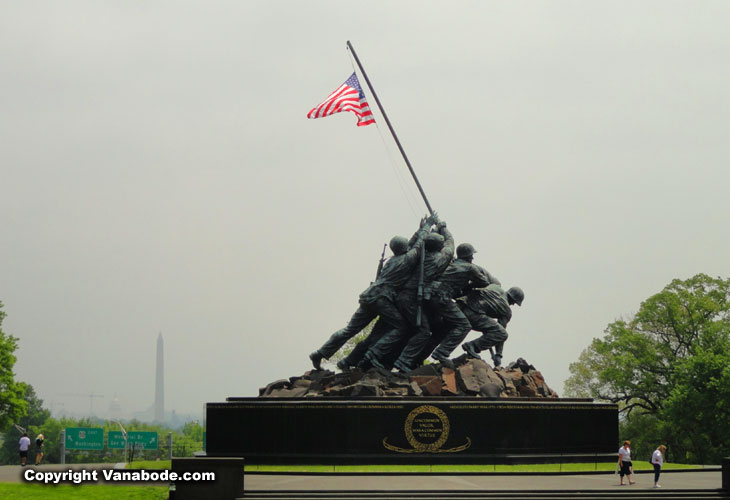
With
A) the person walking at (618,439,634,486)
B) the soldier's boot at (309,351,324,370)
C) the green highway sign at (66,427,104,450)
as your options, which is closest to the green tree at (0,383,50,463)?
the green highway sign at (66,427,104,450)

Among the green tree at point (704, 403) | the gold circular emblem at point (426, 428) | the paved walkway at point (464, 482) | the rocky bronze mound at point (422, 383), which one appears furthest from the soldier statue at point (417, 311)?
the green tree at point (704, 403)

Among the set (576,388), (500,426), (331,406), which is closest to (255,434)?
(331,406)

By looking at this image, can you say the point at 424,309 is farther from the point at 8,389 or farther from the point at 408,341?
the point at 8,389

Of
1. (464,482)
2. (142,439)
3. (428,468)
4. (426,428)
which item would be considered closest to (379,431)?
(426,428)

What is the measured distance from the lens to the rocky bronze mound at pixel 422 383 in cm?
2889

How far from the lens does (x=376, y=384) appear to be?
29.1 metres

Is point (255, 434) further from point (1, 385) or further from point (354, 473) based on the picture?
Result: point (1, 385)

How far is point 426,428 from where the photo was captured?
91.2 feet

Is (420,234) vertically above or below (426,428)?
above

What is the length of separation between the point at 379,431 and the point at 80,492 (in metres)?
9.98

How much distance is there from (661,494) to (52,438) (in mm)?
66810

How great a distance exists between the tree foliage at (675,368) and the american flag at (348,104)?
2035cm

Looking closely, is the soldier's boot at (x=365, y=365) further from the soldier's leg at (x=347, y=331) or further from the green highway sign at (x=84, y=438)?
the green highway sign at (x=84, y=438)

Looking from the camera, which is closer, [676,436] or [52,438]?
[676,436]
